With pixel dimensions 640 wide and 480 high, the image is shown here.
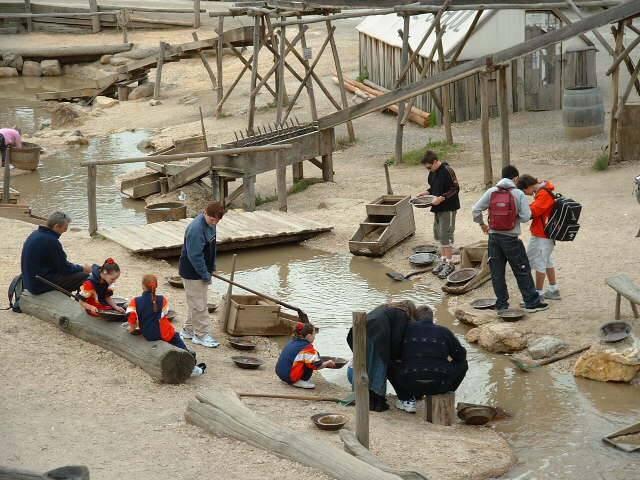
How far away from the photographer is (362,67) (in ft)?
101

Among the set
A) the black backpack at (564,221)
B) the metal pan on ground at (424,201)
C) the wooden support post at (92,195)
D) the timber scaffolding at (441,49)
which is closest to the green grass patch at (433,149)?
the timber scaffolding at (441,49)

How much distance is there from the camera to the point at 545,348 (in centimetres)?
1282

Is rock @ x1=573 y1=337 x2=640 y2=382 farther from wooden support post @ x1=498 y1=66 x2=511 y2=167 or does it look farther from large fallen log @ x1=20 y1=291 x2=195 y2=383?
wooden support post @ x1=498 y1=66 x2=511 y2=167

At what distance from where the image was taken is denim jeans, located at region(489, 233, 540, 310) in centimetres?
1366

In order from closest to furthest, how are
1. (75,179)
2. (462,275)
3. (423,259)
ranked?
(462,275) → (423,259) → (75,179)

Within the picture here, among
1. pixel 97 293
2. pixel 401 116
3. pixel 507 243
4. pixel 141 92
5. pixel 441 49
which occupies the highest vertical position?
pixel 441 49

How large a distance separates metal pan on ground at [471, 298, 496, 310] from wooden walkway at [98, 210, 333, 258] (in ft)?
13.2

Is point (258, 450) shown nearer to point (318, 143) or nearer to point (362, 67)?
point (318, 143)

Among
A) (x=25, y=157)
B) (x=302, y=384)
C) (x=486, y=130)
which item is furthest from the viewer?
(x=25, y=157)

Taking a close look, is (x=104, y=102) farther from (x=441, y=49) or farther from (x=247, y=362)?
(x=247, y=362)

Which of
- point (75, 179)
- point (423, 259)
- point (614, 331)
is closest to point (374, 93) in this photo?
point (75, 179)

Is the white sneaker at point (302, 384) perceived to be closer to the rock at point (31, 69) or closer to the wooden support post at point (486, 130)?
the wooden support post at point (486, 130)

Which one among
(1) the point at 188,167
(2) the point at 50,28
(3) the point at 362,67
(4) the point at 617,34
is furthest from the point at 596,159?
(2) the point at 50,28

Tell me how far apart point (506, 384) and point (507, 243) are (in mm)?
1940
